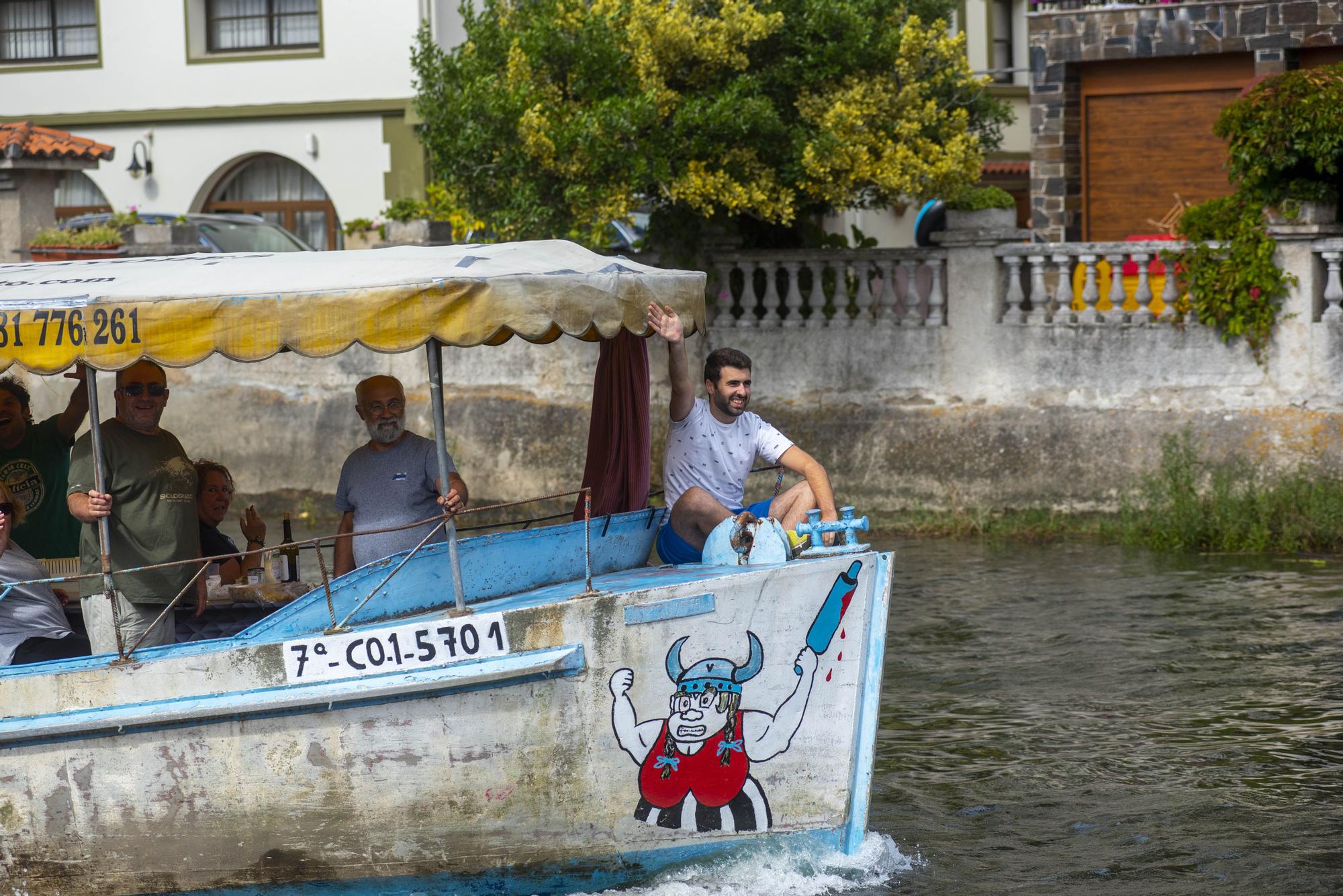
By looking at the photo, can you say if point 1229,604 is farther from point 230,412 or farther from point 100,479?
point 230,412

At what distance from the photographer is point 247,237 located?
18.3 meters

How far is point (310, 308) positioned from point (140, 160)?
1862 centimetres

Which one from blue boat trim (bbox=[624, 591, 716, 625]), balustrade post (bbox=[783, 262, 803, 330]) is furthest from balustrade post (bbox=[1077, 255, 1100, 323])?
Answer: blue boat trim (bbox=[624, 591, 716, 625])

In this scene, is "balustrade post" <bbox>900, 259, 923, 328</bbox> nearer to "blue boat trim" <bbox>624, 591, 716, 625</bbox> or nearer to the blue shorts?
the blue shorts

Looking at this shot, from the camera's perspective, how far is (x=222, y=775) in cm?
627

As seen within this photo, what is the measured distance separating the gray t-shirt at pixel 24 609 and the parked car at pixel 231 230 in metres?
10.4

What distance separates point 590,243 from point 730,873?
7.37 meters

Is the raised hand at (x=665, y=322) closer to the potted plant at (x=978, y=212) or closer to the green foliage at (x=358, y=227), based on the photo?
the potted plant at (x=978, y=212)

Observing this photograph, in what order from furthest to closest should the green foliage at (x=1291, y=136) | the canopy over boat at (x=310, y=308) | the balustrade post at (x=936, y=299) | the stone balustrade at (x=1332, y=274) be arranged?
the balustrade post at (x=936, y=299), the stone balustrade at (x=1332, y=274), the green foliage at (x=1291, y=136), the canopy over boat at (x=310, y=308)

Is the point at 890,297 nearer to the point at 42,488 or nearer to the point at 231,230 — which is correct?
the point at 231,230

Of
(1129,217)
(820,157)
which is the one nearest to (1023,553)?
(820,157)

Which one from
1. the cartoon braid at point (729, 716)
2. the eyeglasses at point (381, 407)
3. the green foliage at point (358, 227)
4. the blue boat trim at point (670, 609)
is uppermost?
the green foliage at point (358, 227)

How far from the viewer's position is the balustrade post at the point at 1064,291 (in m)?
13.4

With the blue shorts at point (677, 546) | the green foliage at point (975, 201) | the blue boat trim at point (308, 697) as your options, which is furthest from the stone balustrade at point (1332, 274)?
the blue boat trim at point (308, 697)
